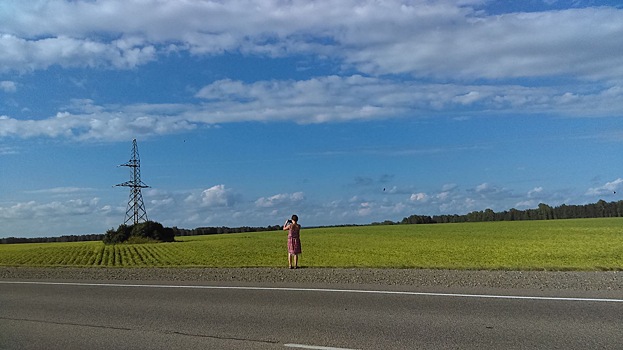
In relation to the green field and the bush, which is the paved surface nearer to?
the green field

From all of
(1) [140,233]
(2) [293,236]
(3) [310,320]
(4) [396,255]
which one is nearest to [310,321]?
(3) [310,320]

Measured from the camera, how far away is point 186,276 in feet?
61.4

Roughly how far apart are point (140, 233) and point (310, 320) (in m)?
65.3

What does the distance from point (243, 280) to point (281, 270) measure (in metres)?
3.49

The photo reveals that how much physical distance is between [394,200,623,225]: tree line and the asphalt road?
342ft

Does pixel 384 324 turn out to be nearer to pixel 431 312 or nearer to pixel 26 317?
pixel 431 312

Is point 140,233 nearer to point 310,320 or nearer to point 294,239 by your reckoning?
point 294,239

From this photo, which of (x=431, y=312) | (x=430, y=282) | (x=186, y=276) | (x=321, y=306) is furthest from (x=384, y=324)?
(x=186, y=276)

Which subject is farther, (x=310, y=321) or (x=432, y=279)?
(x=432, y=279)

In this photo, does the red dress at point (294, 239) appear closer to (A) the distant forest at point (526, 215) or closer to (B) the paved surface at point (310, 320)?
(B) the paved surface at point (310, 320)

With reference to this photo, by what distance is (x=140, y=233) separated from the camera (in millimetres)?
70938

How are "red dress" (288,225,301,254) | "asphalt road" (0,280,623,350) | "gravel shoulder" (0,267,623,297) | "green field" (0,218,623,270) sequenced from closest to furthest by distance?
"asphalt road" (0,280,623,350) < "gravel shoulder" (0,267,623,297) < "red dress" (288,225,301,254) < "green field" (0,218,623,270)

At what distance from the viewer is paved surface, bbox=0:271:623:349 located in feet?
26.0

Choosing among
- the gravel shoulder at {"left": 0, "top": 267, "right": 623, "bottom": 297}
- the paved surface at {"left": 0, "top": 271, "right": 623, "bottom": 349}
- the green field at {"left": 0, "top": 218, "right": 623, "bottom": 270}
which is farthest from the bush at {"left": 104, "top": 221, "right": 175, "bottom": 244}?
the paved surface at {"left": 0, "top": 271, "right": 623, "bottom": 349}
